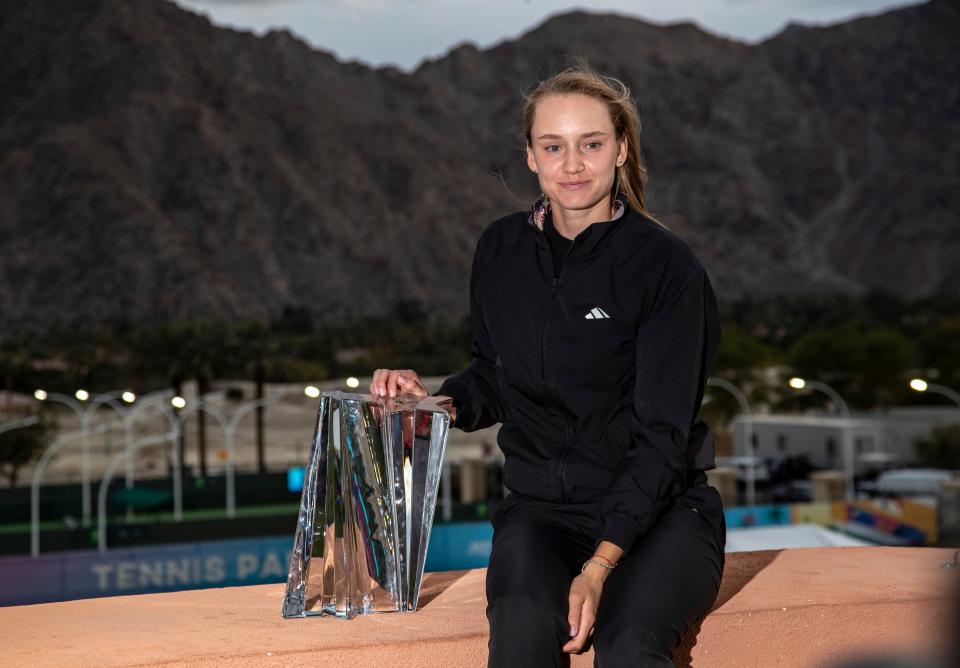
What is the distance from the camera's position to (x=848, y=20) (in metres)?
188

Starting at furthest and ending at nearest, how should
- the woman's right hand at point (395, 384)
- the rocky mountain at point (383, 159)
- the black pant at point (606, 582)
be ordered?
the rocky mountain at point (383, 159), the woman's right hand at point (395, 384), the black pant at point (606, 582)

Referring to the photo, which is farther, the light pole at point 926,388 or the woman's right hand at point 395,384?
the light pole at point 926,388

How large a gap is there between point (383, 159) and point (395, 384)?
149m

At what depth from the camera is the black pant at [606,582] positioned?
2809 millimetres

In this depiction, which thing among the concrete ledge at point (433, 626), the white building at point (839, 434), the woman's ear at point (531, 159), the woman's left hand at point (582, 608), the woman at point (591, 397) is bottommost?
the white building at point (839, 434)

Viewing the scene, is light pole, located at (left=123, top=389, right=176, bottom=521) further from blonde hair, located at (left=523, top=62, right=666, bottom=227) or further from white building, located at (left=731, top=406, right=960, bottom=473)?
blonde hair, located at (left=523, top=62, right=666, bottom=227)

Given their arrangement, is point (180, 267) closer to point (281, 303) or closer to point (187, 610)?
point (281, 303)

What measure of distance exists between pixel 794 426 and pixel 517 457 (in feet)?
208

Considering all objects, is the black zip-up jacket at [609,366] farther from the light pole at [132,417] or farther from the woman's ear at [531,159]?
the light pole at [132,417]

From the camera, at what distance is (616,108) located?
3.46 m

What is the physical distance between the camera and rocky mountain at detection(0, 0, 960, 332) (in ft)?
398

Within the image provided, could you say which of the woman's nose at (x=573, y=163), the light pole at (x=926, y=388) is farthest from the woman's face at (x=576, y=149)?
the light pole at (x=926, y=388)

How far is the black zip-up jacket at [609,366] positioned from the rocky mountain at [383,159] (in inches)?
3776

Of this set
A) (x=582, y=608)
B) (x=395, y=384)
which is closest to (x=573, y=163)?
(x=395, y=384)
